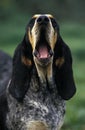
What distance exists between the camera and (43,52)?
10.4m

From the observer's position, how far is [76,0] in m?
45.6

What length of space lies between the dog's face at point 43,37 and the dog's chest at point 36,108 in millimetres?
460

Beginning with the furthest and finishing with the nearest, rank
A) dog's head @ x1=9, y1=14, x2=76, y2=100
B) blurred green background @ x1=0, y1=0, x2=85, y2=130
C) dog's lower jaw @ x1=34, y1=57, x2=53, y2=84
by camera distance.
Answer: blurred green background @ x1=0, y1=0, x2=85, y2=130 < dog's lower jaw @ x1=34, y1=57, x2=53, y2=84 < dog's head @ x1=9, y1=14, x2=76, y2=100

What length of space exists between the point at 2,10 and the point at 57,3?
2.73 metres

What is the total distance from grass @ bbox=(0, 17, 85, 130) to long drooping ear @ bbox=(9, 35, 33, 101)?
359 centimetres

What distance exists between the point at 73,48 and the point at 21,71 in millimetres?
18627

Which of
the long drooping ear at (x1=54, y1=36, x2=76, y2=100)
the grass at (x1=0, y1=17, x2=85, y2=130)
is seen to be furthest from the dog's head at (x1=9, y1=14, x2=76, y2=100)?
the grass at (x1=0, y1=17, x2=85, y2=130)

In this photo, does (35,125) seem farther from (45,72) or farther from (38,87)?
(45,72)

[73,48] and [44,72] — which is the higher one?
[44,72]

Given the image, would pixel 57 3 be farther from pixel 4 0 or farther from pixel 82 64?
pixel 82 64

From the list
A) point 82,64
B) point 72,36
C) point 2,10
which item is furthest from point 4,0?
point 82,64

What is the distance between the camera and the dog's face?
10.3 metres

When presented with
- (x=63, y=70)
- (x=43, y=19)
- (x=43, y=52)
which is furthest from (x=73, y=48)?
(x=43, y=19)

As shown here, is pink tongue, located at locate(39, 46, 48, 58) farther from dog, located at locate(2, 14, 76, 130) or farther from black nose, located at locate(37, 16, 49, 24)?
black nose, located at locate(37, 16, 49, 24)
